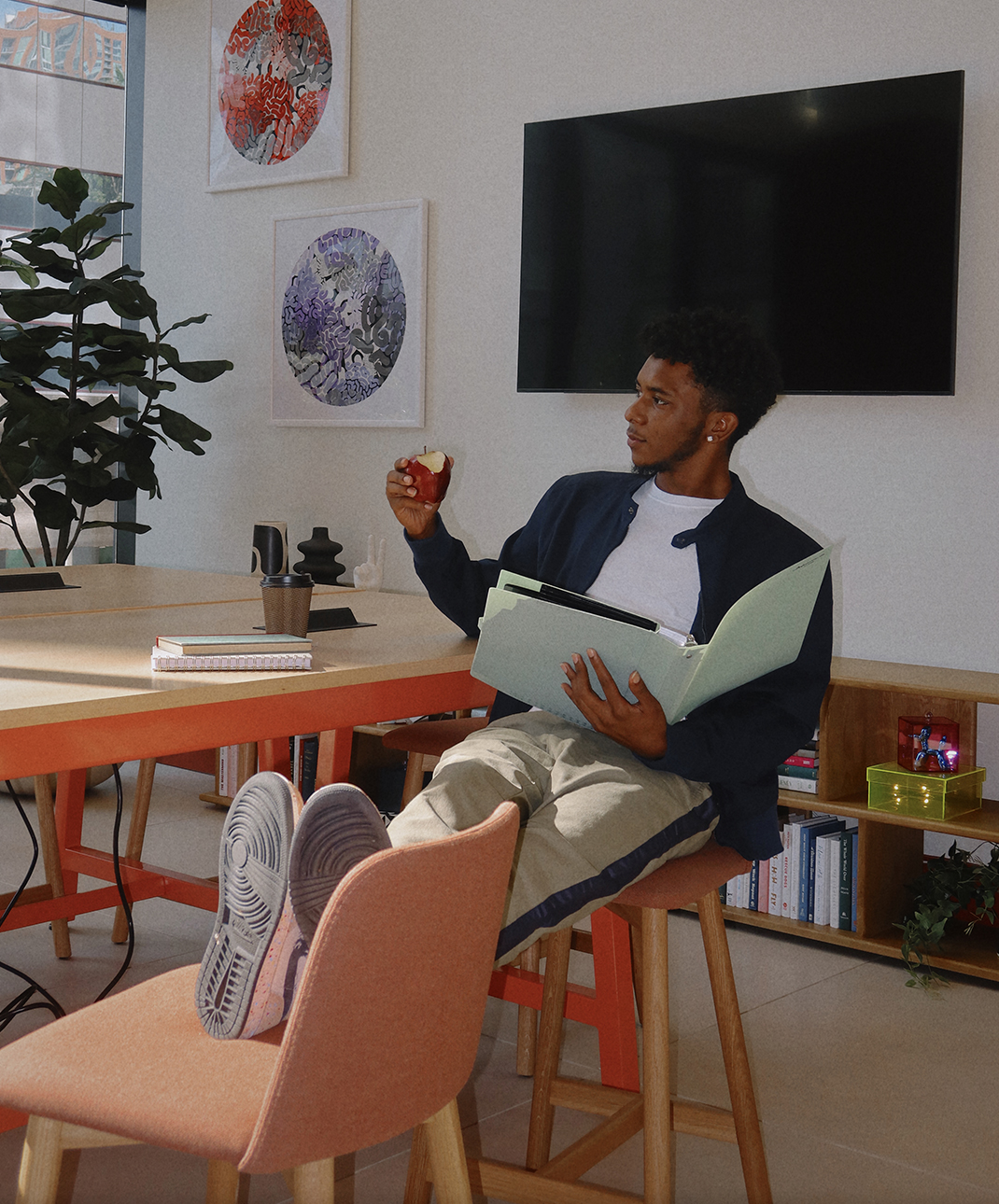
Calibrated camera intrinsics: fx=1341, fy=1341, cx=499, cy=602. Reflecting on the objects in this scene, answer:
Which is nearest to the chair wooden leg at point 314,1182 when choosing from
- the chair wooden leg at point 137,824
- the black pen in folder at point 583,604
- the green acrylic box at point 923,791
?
the black pen in folder at point 583,604

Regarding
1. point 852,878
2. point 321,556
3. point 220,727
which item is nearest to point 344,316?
point 321,556

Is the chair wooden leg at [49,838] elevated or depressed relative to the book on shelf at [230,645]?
→ depressed

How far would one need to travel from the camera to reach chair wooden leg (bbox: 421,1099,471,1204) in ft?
3.76

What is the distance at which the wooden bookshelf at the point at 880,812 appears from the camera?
9.52ft

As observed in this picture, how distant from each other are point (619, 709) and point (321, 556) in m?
2.68

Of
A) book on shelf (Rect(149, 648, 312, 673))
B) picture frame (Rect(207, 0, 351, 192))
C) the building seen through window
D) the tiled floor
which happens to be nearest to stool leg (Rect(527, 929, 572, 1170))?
the tiled floor

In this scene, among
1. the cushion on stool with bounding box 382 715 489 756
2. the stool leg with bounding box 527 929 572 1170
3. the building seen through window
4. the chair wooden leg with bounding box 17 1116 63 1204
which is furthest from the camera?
the building seen through window

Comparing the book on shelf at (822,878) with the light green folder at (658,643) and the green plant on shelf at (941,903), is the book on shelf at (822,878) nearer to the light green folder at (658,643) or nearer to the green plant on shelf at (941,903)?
the green plant on shelf at (941,903)

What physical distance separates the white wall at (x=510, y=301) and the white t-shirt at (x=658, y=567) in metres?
1.37

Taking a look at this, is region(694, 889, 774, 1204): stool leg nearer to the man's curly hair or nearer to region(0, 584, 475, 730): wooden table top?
region(0, 584, 475, 730): wooden table top

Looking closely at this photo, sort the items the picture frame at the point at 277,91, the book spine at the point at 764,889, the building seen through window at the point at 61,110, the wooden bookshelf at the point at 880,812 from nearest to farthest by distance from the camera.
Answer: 1. the wooden bookshelf at the point at 880,812
2. the book spine at the point at 764,889
3. the picture frame at the point at 277,91
4. the building seen through window at the point at 61,110

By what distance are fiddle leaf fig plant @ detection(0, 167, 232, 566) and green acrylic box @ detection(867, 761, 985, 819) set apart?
249 centimetres

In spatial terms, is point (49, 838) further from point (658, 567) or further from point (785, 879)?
point (785, 879)

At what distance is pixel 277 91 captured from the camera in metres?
4.50
